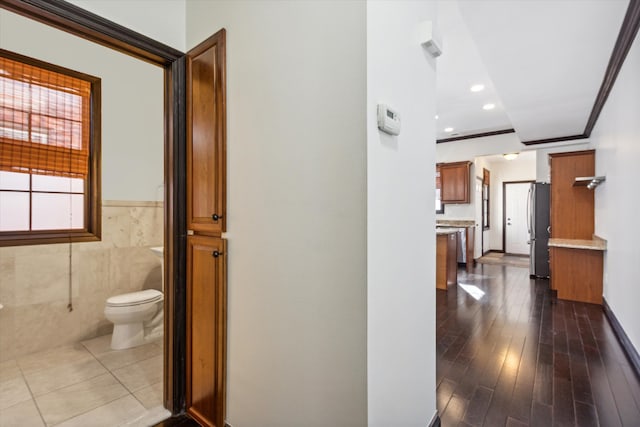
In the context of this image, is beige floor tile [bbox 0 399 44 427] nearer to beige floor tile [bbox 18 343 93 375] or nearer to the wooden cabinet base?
beige floor tile [bbox 18 343 93 375]

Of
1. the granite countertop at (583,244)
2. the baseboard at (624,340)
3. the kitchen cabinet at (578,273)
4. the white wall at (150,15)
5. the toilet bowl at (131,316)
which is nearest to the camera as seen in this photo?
the white wall at (150,15)

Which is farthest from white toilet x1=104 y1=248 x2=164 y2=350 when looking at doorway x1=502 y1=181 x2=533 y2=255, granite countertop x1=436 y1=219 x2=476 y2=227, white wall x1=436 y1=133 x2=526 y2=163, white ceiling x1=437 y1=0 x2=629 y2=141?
doorway x1=502 y1=181 x2=533 y2=255

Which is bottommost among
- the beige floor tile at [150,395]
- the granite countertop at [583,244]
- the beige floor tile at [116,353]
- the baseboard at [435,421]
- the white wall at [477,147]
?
the beige floor tile at [116,353]

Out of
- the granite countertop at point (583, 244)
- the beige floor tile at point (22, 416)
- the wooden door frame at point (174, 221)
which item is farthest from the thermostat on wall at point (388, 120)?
the granite countertop at point (583, 244)

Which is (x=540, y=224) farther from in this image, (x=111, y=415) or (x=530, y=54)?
(x=111, y=415)

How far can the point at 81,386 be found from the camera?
7.17 feet

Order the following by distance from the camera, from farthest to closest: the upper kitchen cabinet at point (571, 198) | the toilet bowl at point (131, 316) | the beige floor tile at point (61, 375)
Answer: the upper kitchen cabinet at point (571, 198), the toilet bowl at point (131, 316), the beige floor tile at point (61, 375)

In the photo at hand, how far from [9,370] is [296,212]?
2.83 metres

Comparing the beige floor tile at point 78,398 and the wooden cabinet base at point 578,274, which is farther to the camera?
the wooden cabinet base at point 578,274

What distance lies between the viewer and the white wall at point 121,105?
2.78m

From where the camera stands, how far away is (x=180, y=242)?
1867 millimetres

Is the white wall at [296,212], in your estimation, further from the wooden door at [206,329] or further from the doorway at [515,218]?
the doorway at [515,218]

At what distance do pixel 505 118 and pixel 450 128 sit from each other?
97cm

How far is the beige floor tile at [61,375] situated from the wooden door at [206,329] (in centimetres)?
108
